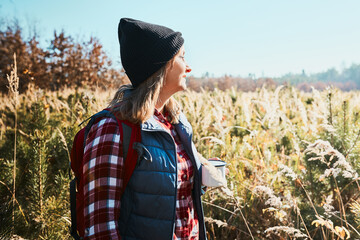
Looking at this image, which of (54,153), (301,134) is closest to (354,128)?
(301,134)

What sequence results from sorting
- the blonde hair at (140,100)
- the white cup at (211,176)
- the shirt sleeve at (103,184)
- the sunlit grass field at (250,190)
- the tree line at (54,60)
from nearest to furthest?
the shirt sleeve at (103,184) < the blonde hair at (140,100) < the white cup at (211,176) < the sunlit grass field at (250,190) < the tree line at (54,60)

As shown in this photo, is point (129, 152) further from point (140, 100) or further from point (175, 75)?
point (175, 75)

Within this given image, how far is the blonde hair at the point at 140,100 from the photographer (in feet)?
4.50

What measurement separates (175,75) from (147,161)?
0.50 metres

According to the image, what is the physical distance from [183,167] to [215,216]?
1505mm

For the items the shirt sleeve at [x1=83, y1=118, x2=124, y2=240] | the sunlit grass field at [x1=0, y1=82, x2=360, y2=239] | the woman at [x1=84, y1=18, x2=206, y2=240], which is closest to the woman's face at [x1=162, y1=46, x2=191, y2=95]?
the woman at [x1=84, y1=18, x2=206, y2=240]

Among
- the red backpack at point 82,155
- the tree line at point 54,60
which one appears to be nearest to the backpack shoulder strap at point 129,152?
the red backpack at point 82,155

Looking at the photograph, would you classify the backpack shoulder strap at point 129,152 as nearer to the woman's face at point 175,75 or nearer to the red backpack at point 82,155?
the red backpack at point 82,155

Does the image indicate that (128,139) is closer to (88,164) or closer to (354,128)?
(88,164)

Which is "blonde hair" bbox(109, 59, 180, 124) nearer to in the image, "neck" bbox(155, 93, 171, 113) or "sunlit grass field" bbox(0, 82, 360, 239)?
"neck" bbox(155, 93, 171, 113)

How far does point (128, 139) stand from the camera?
1327mm

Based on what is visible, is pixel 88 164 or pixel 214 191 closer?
pixel 88 164

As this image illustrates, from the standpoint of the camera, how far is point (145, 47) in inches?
59.5

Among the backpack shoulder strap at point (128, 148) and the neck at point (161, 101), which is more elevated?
the neck at point (161, 101)
